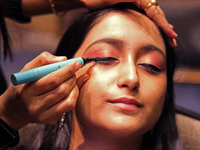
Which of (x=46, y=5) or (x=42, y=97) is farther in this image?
(x=46, y=5)

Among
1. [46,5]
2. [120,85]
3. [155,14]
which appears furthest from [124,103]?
[46,5]

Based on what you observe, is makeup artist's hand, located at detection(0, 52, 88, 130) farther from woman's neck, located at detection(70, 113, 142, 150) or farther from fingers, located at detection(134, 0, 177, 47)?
fingers, located at detection(134, 0, 177, 47)

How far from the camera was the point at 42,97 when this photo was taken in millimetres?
556

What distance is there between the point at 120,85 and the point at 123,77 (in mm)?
29

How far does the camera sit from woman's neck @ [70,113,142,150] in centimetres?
71

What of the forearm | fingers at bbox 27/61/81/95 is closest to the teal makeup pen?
fingers at bbox 27/61/81/95

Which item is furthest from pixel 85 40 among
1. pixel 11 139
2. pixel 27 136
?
pixel 27 136

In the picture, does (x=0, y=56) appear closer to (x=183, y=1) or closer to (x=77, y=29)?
(x=77, y=29)

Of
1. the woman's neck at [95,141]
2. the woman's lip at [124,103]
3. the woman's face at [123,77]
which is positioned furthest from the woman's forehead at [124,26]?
the woman's neck at [95,141]

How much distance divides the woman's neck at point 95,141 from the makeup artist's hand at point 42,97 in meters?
0.20

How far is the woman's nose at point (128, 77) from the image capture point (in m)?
0.61

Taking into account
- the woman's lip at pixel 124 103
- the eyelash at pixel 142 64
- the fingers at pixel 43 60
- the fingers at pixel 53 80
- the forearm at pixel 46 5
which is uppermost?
the forearm at pixel 46 5

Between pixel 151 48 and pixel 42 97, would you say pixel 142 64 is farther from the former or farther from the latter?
pixel 42 97

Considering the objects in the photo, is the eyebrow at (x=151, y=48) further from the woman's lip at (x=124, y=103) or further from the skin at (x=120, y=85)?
the woman's lip at (x=124, y=103)
